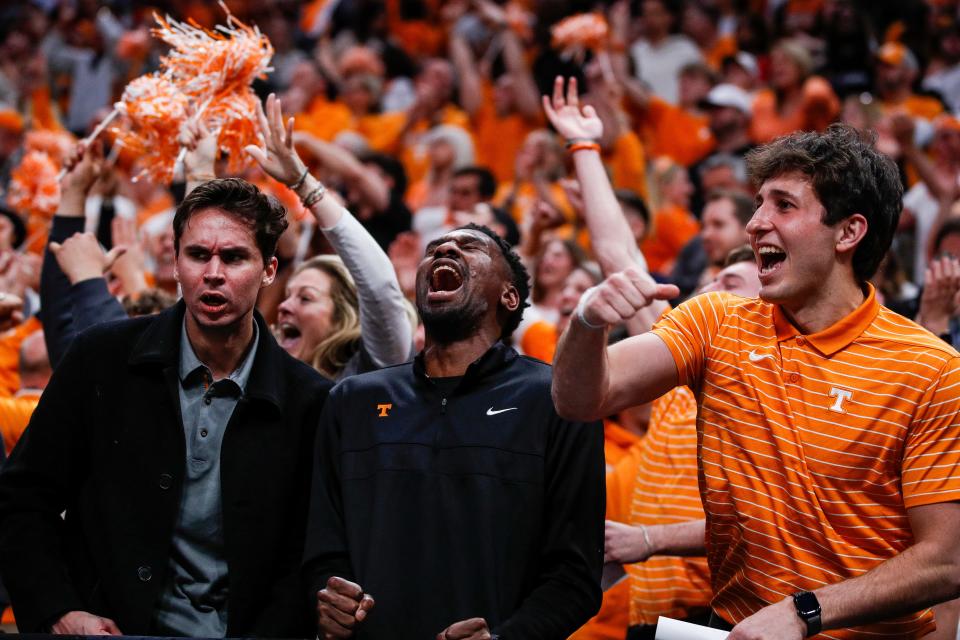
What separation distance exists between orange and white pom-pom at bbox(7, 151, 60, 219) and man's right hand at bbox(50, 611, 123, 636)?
9.69 feet

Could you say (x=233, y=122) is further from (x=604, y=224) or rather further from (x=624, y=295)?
(x=624, y=295)

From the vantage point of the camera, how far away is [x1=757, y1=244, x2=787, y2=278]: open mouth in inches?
119

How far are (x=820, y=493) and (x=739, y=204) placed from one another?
348 centimetres

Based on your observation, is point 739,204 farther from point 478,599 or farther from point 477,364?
point 478,599

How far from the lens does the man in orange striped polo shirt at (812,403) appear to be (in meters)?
2.75

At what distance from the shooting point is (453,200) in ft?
26.7

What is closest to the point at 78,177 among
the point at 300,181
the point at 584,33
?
the point at 300,181

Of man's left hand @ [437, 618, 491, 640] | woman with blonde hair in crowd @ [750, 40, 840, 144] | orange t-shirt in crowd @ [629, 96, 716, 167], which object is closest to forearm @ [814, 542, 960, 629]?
man's left hand @ [437, 618, 491, 640]

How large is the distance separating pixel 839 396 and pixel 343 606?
1261mm

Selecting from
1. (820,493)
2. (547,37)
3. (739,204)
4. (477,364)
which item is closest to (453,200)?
(739,204)

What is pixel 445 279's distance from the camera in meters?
3.50

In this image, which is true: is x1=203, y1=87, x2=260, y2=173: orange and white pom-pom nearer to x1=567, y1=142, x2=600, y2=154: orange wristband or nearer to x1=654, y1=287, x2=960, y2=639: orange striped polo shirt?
x1=567, y1=142, x2=600, y2=154: orange wristband

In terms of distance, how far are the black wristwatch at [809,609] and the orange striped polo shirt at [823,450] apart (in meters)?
0.12

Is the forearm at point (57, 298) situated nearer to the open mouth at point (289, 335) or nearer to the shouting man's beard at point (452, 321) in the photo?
the open mouth at point (289, 335)
